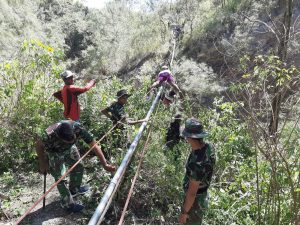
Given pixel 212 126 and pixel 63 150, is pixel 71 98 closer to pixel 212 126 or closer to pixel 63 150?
pixel 63 150

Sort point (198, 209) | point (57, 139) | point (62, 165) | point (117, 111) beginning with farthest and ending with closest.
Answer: point (117, 111) < point (62, 165) < point (57, 139) < point (198, 209)

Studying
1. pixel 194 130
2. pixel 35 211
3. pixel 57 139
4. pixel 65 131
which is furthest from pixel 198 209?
pixel 35 211

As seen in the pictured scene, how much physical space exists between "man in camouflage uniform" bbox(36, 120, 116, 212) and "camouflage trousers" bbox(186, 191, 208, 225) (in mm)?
1206

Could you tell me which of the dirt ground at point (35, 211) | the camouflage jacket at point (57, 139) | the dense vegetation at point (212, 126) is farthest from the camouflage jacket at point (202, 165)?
the dirt ground at point (35, 211)

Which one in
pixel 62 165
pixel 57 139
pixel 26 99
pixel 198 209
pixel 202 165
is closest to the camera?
pixel 202 165

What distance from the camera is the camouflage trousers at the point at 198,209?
3.53m

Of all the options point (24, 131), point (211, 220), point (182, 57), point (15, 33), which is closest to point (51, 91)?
point (24, 131)

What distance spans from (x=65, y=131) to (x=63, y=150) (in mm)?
368

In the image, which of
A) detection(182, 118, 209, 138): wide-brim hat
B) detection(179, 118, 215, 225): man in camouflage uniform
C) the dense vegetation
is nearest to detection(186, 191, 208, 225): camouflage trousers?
detection(179, 118, 215, 225): man in camouflage uniform

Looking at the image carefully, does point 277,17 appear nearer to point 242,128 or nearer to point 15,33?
point 242,128

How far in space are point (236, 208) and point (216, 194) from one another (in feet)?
1.18

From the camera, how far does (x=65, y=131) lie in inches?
163

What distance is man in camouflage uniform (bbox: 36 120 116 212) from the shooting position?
416 cm

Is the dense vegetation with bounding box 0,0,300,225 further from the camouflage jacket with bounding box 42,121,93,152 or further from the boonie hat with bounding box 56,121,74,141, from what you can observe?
the boonie hat with bounding box 56,121,74,141
